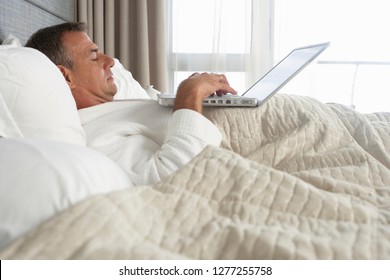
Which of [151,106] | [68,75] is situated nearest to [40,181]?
[151,106]

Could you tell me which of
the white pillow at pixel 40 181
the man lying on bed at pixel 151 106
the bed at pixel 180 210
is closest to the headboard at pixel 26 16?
the man lying on bed at pixel 151 106

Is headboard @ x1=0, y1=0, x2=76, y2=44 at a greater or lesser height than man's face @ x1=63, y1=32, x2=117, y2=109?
greater

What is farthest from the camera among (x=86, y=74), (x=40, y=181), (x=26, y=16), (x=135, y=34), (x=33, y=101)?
(x=135, y=34)

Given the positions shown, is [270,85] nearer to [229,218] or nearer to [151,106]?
[151,106]

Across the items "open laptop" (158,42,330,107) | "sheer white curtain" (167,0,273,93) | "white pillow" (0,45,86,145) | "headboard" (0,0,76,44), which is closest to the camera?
"white pillow" (0,45,86,145)

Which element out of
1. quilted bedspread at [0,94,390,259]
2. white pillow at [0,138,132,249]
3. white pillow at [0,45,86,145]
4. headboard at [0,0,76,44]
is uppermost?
headboard at [0,0,76,44]

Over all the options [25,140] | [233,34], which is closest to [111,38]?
[233,34]

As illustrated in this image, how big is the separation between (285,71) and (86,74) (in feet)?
2.04

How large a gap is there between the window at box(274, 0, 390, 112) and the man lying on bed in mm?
1968

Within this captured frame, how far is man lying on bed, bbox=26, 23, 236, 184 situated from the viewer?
93 centimetres

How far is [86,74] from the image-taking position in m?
1.38

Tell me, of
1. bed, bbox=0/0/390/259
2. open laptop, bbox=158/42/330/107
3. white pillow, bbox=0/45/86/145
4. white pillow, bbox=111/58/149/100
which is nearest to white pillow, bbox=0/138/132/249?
bed, bbox=0/0/390/259

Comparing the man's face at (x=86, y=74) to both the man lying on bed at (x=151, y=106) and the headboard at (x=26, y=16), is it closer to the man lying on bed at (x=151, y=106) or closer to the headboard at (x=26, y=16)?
the man lying on bed at (x=151, y=106)

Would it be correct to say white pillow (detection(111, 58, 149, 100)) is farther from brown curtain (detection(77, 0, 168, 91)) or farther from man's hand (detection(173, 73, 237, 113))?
brown curtain (detection(77, 0, 168, 91))
